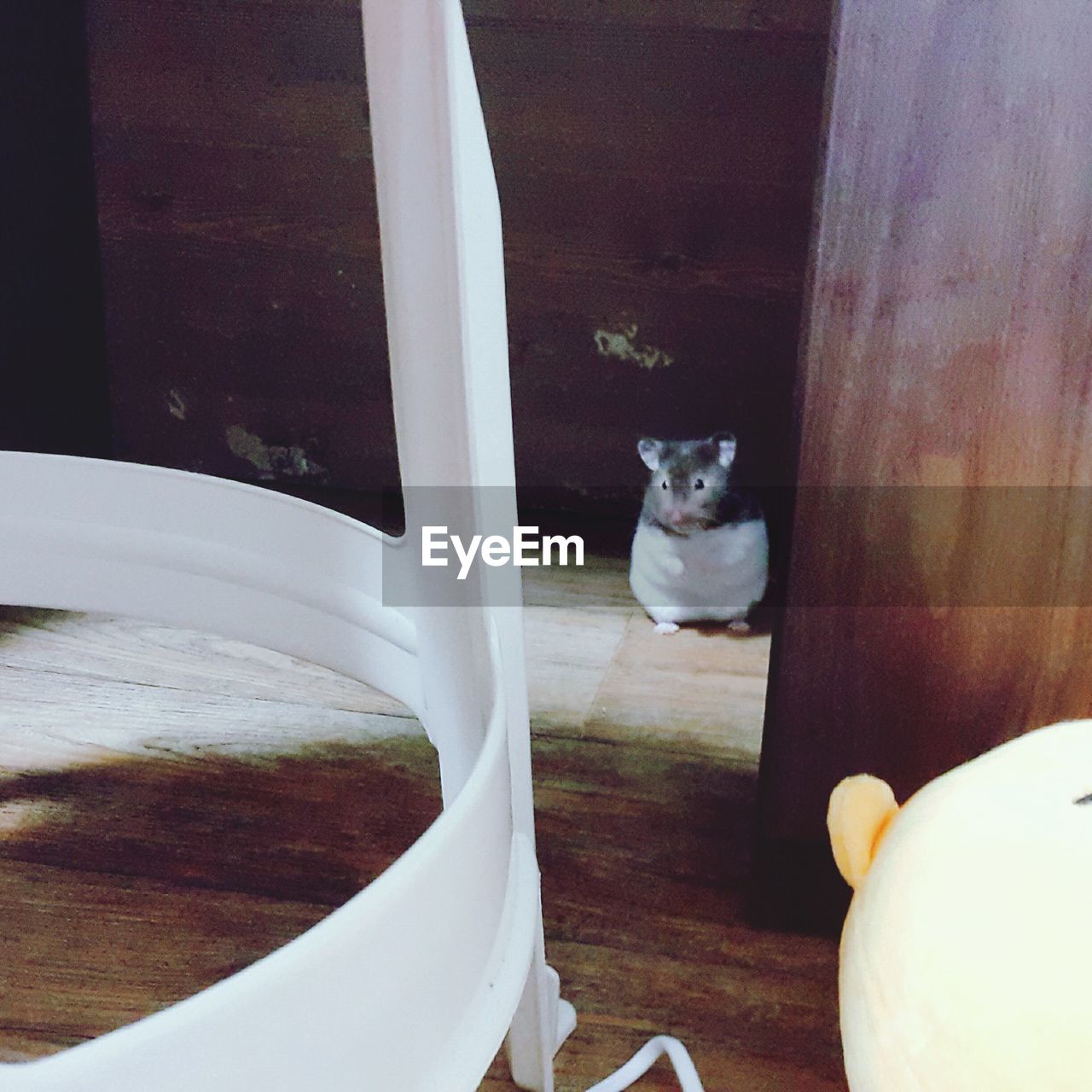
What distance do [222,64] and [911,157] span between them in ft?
3.12

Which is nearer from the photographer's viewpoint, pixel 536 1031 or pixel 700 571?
pixel 536 1031

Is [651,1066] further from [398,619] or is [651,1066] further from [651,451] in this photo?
[651,451]

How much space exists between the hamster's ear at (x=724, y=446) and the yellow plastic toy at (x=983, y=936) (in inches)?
29.5

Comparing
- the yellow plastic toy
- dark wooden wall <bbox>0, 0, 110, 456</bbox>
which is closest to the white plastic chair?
the yellow plastic toy

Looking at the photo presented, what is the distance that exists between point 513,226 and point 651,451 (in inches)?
12.1

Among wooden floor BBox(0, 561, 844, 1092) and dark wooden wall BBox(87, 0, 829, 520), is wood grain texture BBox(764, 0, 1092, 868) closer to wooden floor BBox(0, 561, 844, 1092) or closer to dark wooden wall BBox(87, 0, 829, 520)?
wooden floor BBox(0, 561, 844, 1092)

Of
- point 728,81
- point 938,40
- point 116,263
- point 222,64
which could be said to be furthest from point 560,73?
point 938,40

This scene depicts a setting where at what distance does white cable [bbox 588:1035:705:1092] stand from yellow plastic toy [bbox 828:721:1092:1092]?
0.40 ft

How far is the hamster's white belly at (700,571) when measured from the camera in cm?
107

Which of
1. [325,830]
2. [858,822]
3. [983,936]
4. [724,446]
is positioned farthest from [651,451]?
[983,936]

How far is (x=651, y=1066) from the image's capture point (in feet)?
1.76

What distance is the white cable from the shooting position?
0.51 metres

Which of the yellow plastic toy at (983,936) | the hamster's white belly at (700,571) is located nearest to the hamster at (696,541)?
the hamster's white belly at (700,571)

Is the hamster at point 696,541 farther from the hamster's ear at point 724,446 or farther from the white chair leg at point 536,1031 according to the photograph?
the white chair leg at point 536,1031
